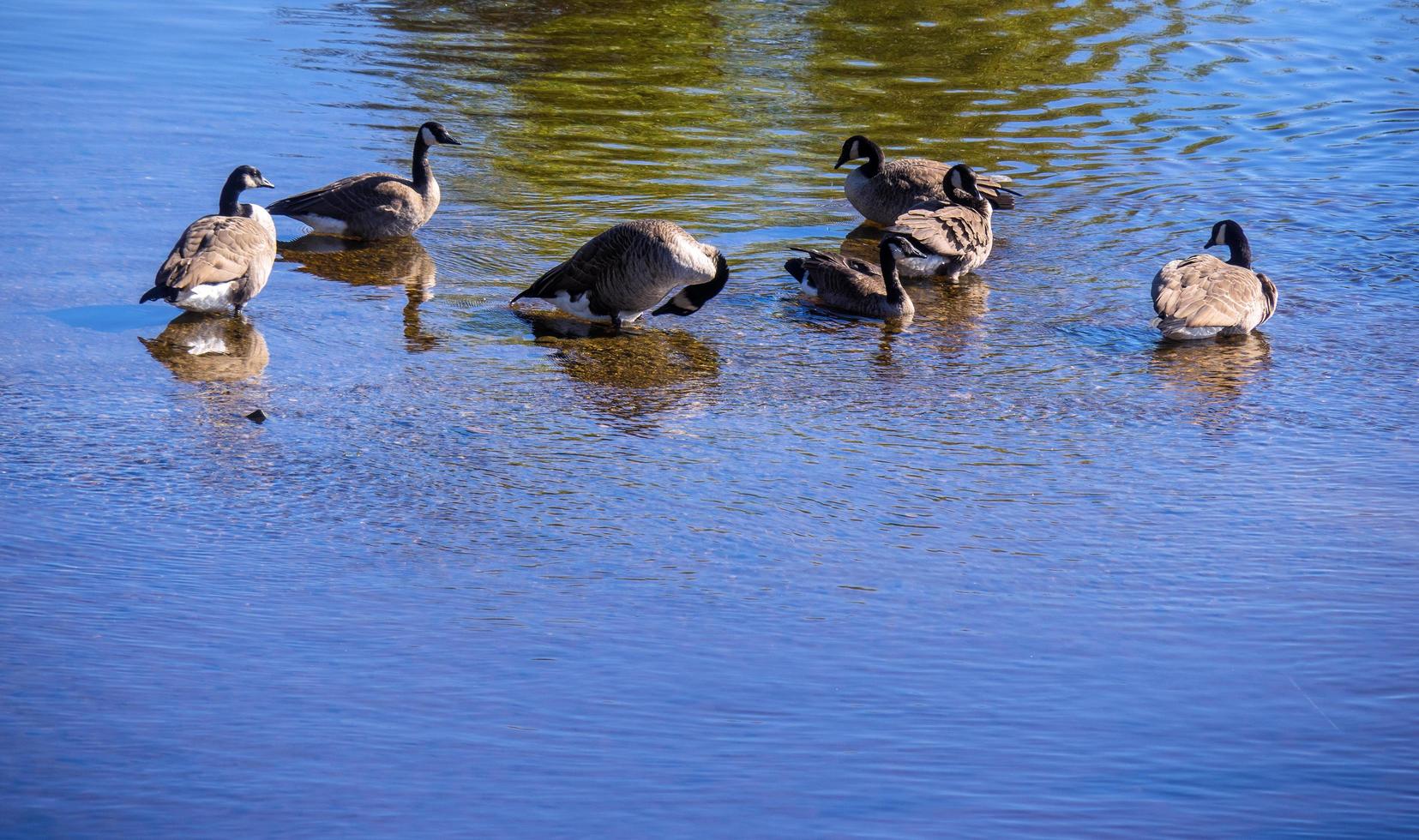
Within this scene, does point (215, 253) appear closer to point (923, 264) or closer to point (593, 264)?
point (593, 264)

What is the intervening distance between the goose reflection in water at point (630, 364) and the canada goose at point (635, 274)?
7.0 inches

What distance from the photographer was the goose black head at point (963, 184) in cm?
1183

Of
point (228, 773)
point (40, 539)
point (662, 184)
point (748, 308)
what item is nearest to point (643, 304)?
point (748, 308)

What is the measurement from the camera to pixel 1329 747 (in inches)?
200

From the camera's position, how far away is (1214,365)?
923 cm

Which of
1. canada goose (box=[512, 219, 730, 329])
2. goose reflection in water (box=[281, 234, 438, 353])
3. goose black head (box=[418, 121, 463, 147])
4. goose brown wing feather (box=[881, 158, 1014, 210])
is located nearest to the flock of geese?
canada goose (box=[512, 219, 730, 329])

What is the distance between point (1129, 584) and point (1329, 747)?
125 centimetres

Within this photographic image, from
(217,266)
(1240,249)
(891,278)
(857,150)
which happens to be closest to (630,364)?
(891,278)

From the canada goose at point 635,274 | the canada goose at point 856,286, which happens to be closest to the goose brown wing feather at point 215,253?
the canada goose at point 635,274

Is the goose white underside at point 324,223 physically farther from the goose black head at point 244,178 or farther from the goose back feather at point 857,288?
the goose back feather at point 857,288

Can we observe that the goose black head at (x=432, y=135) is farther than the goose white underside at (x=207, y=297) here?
Yes

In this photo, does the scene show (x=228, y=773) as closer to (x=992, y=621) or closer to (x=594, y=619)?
(x=594, y=619)

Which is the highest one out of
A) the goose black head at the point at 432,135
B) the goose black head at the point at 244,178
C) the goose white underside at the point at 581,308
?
the goose black head at the point at 432,135

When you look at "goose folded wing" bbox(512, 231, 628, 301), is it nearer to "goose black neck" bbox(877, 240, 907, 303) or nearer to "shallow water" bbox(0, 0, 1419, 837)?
"shallow water" bbox(0, 0, 1419, 837)
